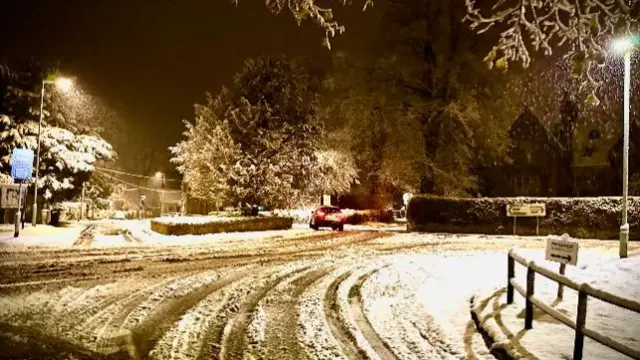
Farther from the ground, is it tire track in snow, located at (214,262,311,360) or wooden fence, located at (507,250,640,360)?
wooden fence, located at (507,250,640,360)

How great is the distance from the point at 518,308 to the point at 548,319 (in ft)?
2.91

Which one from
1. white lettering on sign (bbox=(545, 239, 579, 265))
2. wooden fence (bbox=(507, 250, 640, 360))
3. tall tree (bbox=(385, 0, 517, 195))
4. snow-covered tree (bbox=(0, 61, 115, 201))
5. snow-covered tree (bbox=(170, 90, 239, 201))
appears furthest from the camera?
snow-covered tree (bbox=(0, 61, 115, 201))

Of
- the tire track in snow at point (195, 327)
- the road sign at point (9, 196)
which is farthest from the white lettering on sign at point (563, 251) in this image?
the road sign at point (9, 196)

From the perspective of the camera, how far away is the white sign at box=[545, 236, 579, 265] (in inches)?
352

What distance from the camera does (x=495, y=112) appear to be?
106ft

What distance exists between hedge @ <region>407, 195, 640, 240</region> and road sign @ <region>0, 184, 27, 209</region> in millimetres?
20276

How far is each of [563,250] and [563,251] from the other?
2 centimetres

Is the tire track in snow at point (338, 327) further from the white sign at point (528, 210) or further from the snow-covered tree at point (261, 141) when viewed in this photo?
the snow-covered tree at point (261, 141)

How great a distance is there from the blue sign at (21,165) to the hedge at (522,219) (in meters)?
20.0

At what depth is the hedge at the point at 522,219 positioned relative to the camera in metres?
29.5

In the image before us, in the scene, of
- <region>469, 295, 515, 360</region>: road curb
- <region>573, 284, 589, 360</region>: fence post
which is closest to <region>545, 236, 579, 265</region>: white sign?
<region>469, 295, 515, 360</region>: road curb

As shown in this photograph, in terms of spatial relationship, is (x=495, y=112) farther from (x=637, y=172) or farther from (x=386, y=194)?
(x=637, y=172)

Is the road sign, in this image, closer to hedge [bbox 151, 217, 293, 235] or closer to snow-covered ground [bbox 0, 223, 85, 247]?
snow-covered ground [bbox 0, 223, 85, 247]

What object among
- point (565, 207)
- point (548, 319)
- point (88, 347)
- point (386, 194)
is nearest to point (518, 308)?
point (548, 319)
